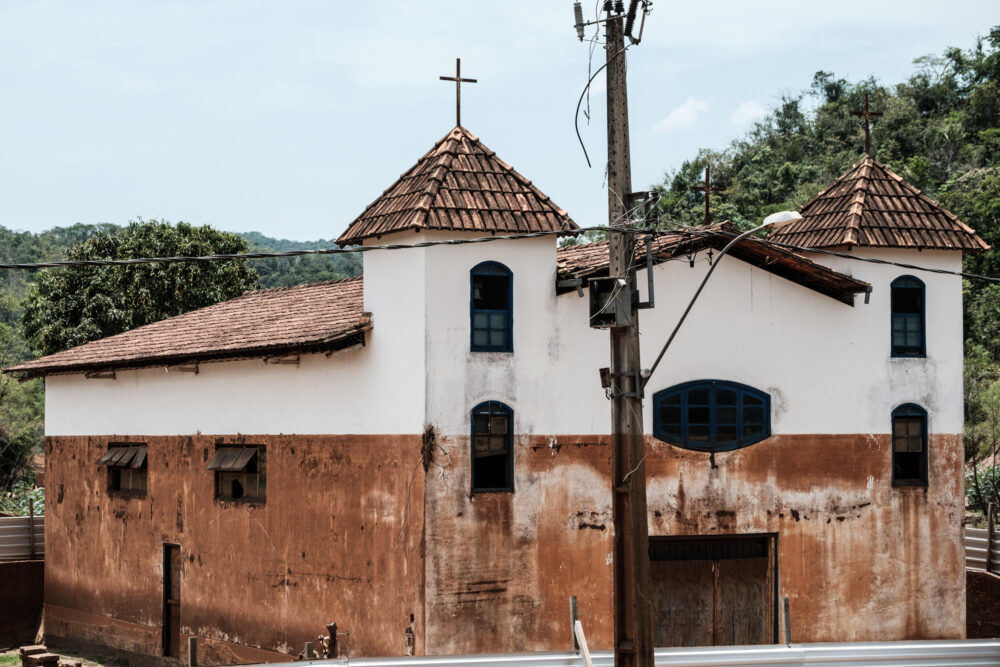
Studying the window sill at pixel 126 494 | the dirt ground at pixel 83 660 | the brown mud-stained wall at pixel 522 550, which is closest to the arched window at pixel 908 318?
the brown mud-stained wall at pixel 522 550

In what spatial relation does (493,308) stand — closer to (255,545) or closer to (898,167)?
(255,545)

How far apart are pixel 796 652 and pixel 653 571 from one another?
4054 mm

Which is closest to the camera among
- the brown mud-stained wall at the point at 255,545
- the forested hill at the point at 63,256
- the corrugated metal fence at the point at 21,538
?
the brown mud-stained wall at the point at 255,545

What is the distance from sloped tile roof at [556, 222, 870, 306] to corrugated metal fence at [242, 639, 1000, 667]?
5.36 meters

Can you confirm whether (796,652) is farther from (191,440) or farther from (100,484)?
(100,484)

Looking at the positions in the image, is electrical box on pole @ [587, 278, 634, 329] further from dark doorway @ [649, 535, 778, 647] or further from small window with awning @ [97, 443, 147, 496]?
small window with awning @ [97, 443, 147, 496]

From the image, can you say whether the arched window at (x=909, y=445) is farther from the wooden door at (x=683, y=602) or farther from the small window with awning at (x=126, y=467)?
the small window with awning at (x=126, y=467)

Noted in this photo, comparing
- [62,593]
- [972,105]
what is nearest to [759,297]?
[62,593]

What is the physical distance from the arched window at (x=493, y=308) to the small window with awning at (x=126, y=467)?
888 centimetres

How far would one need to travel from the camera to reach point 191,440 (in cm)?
2167

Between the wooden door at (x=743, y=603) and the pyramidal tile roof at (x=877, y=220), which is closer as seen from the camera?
the wooden door at (x=743, y=603)

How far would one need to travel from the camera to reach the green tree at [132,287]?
135ft

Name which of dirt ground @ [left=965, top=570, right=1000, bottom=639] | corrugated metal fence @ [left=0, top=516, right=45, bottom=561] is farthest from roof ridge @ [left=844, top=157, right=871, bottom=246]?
corrugated metal fence @ [left=0, top=516, right=45, bottom=561]

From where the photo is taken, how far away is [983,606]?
23266mm
